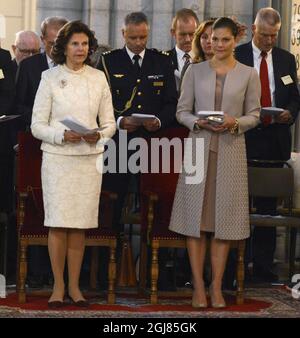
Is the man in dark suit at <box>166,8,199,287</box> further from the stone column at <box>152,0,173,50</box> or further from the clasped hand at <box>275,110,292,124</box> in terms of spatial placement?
the stone column at <box>152,0,173,50</box>

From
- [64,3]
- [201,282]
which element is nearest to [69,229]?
[201,282]

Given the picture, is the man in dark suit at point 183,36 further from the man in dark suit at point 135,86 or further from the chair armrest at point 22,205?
the chair armrest at point 22,205

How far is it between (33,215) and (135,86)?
131 centimetres

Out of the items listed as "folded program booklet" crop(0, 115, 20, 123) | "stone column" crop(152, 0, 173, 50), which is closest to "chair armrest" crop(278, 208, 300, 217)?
"stone column" crop(152, 0, 173, 50)

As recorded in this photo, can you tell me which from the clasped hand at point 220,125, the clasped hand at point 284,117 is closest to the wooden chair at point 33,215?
the clasped hand at point 220,125

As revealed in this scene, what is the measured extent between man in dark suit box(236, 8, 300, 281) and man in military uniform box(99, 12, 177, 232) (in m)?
0.94

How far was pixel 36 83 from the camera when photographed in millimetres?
10281

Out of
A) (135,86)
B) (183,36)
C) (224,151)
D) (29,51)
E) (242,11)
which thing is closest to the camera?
(224,151)

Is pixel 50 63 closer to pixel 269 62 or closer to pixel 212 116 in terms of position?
pixel 212 116

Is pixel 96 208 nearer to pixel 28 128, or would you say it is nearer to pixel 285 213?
pixel 28 128

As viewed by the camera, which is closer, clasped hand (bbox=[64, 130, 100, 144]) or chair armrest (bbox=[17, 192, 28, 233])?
clasped hand (bbox=[64, 130, 100, 144])

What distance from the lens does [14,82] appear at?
10453 mm

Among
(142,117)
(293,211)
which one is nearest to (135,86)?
(142,117)

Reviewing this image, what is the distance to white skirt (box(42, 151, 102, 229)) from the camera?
9.30 m
